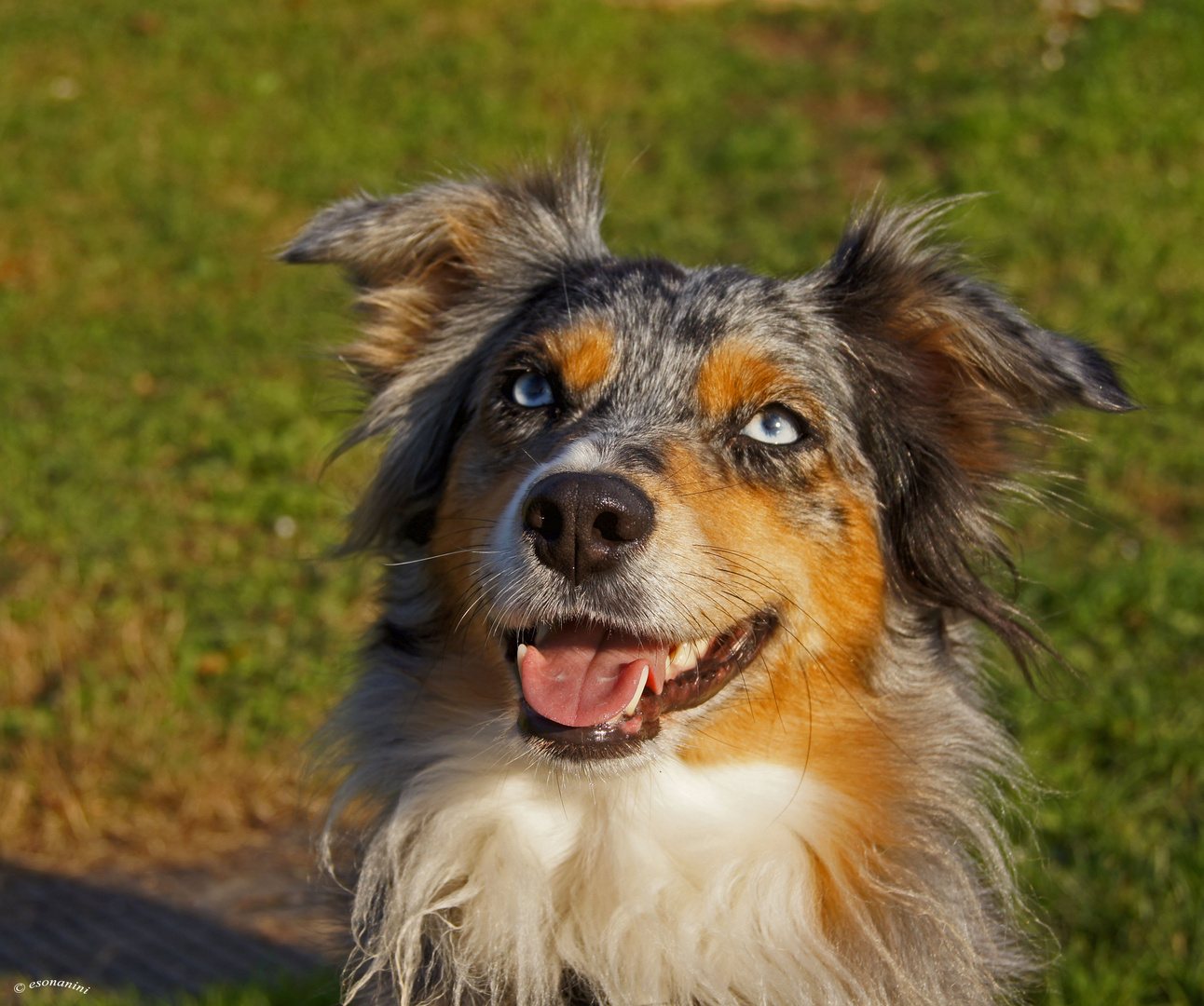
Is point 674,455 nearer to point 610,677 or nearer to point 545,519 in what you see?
point 545,519

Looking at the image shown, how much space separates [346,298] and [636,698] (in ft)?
12.6

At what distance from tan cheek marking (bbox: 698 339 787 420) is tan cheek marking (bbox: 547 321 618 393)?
27 centimetres

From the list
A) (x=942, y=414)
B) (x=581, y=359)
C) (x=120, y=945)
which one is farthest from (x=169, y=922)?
(x=942, y=414)

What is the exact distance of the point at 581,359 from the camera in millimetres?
3248

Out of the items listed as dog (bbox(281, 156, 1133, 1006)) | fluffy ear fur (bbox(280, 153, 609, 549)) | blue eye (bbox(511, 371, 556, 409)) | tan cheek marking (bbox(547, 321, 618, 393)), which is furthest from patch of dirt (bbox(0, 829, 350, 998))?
tan cheek marking (bbox(547, 321, 618, 393))

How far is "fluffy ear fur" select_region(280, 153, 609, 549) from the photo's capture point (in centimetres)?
361

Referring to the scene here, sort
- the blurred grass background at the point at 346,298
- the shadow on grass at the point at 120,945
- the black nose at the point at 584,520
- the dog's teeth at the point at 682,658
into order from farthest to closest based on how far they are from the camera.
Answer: the blurred grass background at the point at 346,298 < the shadow on grass at the point at 120,945 < the dog's teeth at the point at 682,658 < the black nose at the point at 584,520

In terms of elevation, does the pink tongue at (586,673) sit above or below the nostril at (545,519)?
below

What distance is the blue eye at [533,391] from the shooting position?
129 inches

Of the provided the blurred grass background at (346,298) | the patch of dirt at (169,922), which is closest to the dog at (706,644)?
the blurred grass background at (346,298)

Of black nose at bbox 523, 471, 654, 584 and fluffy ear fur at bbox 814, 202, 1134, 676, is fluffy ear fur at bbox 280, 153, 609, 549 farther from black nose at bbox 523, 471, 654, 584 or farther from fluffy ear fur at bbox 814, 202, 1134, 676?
fluffy ear fur at bbox 814, 202, 1134, 676

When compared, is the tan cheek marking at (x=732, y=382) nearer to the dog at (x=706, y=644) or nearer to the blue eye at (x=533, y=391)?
the dog at (x=706, y=644)

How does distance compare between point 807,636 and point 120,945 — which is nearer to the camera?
Result: point 807,636

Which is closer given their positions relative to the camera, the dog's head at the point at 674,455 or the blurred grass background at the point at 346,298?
the dog's head at the point at 674,455
